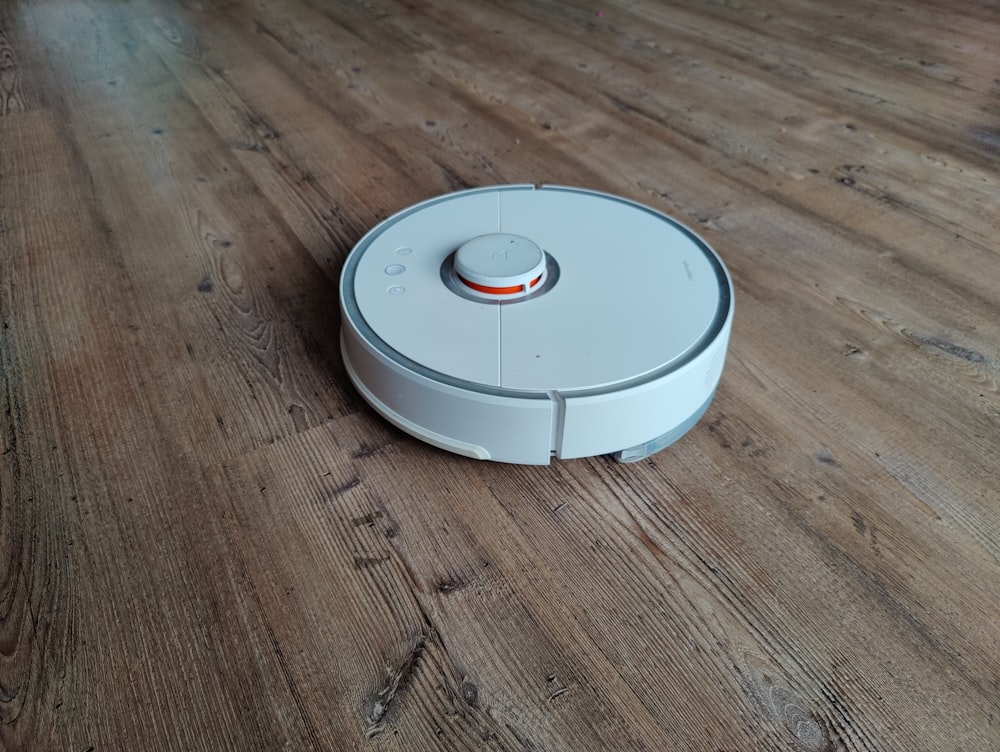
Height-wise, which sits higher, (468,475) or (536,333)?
(536,333)

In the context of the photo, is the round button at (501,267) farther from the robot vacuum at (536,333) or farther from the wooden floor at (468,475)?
the wooden floor at (468,475)

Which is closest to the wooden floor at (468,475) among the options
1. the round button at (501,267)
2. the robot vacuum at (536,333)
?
the robot vacuum at (536,333)

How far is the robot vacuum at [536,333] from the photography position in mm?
731

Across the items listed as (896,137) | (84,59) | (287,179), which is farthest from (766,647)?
(84,59)

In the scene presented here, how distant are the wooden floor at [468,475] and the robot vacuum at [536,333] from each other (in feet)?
0.24

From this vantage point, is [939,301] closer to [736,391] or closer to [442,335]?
[736,391]

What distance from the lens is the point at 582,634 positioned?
66 cm

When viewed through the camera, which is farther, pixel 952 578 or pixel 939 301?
pixel 939 301

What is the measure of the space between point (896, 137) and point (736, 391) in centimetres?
92

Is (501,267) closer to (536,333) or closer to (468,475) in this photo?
(536,333)

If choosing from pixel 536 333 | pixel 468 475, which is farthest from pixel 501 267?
pixel 468 475

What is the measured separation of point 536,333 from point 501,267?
93mm

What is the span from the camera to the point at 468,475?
2.64ft

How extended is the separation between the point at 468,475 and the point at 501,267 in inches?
8.9
